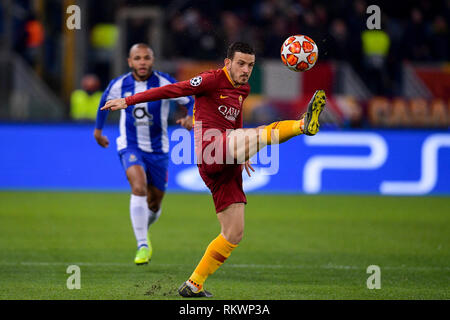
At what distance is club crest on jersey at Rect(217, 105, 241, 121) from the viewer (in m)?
6.52

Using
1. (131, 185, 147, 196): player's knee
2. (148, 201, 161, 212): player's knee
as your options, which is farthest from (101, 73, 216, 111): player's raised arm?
(148, 201, 161, 212): player's knee

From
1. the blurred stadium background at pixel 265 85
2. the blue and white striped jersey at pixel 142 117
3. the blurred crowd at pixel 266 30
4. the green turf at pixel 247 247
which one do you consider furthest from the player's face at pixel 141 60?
the blurred crowd at pixel 266 30

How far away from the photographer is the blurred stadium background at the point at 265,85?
1484 cm

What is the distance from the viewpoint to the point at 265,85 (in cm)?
1858

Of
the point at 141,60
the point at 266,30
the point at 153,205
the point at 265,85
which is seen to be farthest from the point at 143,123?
the point at 266,30

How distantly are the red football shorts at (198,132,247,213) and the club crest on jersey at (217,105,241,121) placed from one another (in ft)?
0.63

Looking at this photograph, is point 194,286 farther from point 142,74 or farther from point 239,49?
point 142,74

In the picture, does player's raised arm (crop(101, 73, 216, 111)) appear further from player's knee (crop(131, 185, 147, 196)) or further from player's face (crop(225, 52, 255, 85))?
player's knee (crop(131, 185, 147, 196))

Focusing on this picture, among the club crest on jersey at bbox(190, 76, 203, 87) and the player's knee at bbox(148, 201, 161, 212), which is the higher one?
the club crest on jersey at bbox(190, 76, 203, 87)

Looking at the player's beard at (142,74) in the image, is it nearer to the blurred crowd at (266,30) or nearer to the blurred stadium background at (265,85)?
the blurred stadium background at (265,85)

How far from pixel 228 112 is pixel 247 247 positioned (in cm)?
321

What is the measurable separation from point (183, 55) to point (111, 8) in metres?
3.14

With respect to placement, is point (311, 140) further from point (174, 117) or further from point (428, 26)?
point (428, 26)

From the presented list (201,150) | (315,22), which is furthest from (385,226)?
(315,22)
